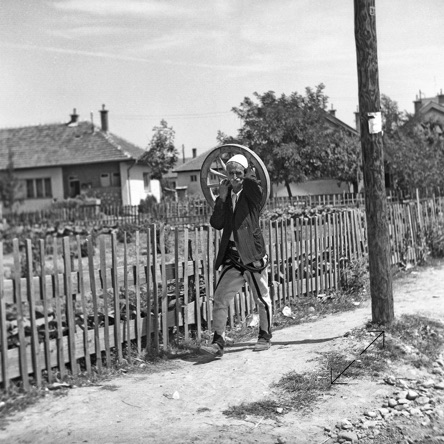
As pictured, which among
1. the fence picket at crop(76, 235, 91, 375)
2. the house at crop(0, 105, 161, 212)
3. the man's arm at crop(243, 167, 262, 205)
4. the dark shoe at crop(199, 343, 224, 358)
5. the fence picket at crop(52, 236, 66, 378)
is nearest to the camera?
the fence picket at crop(52, 236, 66, 378)

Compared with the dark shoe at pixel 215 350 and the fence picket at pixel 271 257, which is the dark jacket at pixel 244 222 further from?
the fence picket at pixel 271 257

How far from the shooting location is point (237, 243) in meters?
6.51

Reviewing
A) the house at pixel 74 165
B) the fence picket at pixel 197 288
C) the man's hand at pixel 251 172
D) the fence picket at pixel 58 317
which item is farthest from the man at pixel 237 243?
the house at pixel 74 165

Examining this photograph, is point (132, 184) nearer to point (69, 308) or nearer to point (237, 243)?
point (237, 243)

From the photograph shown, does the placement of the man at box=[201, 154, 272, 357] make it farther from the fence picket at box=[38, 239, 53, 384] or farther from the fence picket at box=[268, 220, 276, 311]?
the fence picket at box=[268, 220, 276, 311]

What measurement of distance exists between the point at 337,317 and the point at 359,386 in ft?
9.60

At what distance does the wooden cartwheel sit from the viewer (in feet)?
22.9

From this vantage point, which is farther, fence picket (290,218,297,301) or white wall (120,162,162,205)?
white wall (120,162,162,205)

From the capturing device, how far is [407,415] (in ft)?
17.1

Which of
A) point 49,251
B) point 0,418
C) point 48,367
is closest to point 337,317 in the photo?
point 48,367

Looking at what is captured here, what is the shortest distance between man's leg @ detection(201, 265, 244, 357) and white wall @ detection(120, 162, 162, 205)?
37.5 meters

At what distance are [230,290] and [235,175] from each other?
1111 mm

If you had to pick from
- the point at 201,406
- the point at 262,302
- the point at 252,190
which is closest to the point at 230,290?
the point at 262,302

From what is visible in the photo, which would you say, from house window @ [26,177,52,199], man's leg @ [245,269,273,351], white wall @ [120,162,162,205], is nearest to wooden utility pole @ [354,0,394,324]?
man's leg @ [245,269,273,351]
